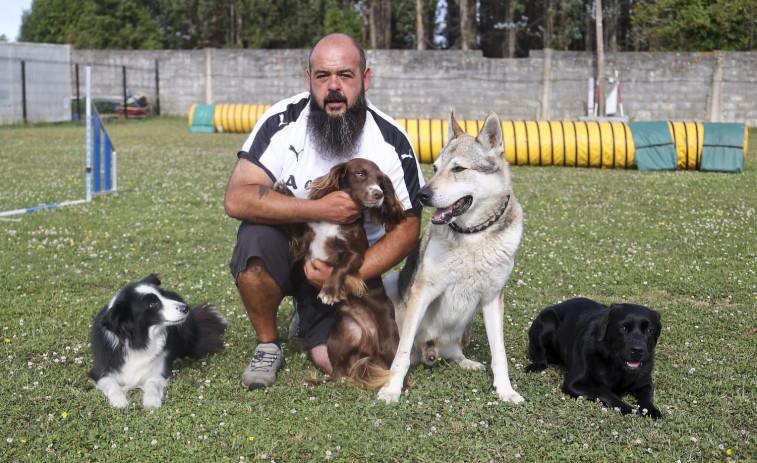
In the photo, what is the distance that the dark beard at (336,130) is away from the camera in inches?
160

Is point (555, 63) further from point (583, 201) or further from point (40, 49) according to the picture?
point (40, 49)

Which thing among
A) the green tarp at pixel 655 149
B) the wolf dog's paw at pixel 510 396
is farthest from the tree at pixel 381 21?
the wolf dog's paw at pixel 510 396

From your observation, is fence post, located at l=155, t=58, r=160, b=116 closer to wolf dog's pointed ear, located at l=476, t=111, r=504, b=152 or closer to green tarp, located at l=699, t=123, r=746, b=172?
green tarp, located at l=699, t=123, r=746, b=172

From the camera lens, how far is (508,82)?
2408 cm

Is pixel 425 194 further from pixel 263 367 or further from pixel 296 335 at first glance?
pixel 296 335

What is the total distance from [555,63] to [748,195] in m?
14.2

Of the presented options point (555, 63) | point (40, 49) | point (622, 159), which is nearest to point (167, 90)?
point (40, 49)

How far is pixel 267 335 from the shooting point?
14.0ft

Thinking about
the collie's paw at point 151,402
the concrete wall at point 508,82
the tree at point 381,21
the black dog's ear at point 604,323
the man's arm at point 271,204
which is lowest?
the collie's paw at point 151,402

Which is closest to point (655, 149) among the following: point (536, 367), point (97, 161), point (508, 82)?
point (97, 161)

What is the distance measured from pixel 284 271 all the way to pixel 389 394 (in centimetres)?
95

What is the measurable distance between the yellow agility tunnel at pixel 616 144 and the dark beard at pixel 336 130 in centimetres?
954

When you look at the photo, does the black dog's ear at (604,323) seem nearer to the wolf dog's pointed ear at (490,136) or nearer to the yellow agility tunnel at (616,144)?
the wolf dog's pointed ear at (490,136)

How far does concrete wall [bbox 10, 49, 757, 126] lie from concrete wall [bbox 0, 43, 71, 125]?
7.91ft
